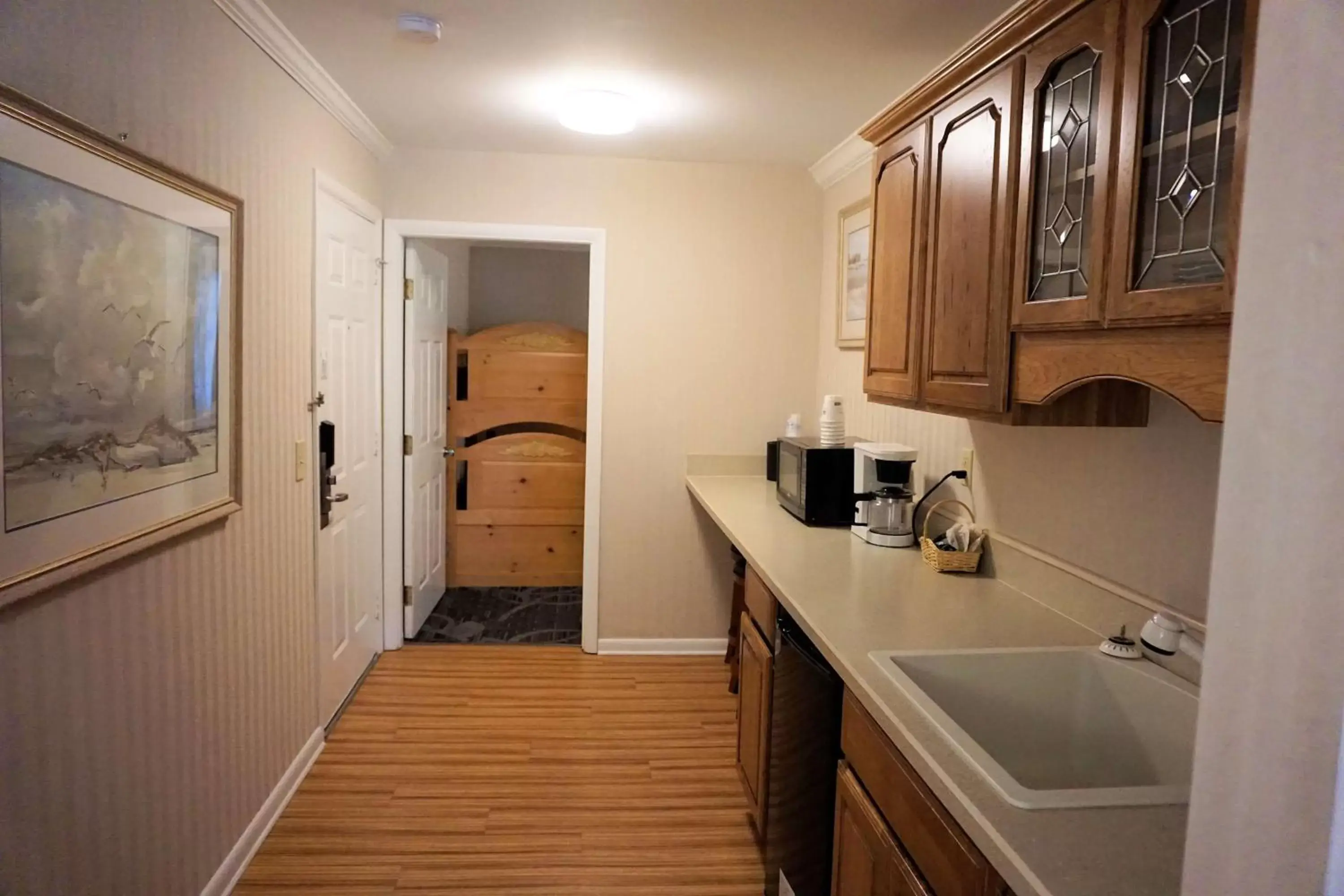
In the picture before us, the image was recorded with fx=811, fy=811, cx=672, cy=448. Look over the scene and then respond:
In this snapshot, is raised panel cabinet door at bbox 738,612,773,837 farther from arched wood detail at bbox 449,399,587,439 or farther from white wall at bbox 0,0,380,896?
arched wood detail at bbox 449,399,587,439

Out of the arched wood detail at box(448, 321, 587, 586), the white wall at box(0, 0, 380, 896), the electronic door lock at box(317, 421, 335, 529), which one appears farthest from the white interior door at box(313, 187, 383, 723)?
the arched wood detail at box(448, 321, 587, 586)

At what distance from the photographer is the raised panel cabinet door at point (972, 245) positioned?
1.72 m

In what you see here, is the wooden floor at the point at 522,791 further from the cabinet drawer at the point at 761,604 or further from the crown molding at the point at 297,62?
the crown molding at the point at 297,62

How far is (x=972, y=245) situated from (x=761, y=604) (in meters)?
1.13

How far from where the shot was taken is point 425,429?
419cm

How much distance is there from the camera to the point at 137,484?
5.49 ft

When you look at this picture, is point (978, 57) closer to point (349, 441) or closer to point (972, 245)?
point (972, 245)

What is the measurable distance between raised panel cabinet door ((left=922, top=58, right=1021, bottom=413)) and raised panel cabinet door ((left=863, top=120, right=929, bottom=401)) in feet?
0.18

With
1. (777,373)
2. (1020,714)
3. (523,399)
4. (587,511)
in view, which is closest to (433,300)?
(523,399)

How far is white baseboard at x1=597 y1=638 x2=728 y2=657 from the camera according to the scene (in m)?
4.00

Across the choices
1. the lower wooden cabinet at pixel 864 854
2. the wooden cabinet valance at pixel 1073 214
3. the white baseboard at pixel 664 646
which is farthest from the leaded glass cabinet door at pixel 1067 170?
the white baseboard at pixel 664 646

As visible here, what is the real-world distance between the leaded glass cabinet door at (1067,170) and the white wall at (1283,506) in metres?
0.91

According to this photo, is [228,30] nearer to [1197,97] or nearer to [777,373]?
[1197,97]

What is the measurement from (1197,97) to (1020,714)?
1.15 meters
